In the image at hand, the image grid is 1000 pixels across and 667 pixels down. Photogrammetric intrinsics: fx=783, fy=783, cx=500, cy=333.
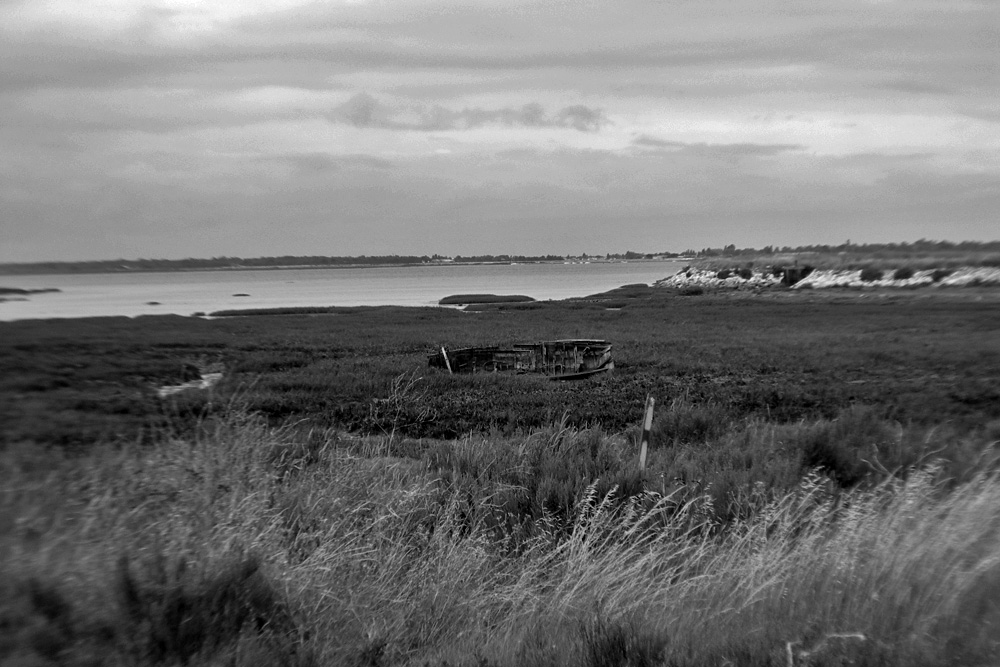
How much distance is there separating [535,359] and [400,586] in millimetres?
18687

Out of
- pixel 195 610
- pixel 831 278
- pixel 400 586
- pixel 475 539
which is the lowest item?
pixel 475 539

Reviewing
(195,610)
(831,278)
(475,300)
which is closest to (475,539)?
(195,610)

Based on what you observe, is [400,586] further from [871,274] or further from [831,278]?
[831,278]

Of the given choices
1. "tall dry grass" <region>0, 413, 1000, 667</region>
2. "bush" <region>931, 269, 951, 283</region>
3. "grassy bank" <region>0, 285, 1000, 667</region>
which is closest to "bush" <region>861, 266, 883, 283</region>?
"bush" <region>931, 269, 951, 283</region>

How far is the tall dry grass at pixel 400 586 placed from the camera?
4082mm

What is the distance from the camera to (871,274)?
59.0m

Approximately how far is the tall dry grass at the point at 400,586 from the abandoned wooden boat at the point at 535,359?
16.3 meters

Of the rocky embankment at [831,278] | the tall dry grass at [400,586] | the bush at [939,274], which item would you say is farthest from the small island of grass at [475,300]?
the tall dry grass at [400,586]

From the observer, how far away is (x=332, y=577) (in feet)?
18.4

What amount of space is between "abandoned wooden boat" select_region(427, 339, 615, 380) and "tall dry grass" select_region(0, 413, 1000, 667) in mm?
16303

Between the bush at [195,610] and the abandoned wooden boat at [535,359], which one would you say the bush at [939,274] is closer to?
the abandoned wooden boat at [535,359]

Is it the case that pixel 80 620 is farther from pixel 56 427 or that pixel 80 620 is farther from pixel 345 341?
pixel 345 341

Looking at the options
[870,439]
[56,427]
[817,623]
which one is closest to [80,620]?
[56,427]

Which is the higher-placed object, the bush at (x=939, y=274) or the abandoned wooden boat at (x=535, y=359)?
the bush at (x=939, y=274)
